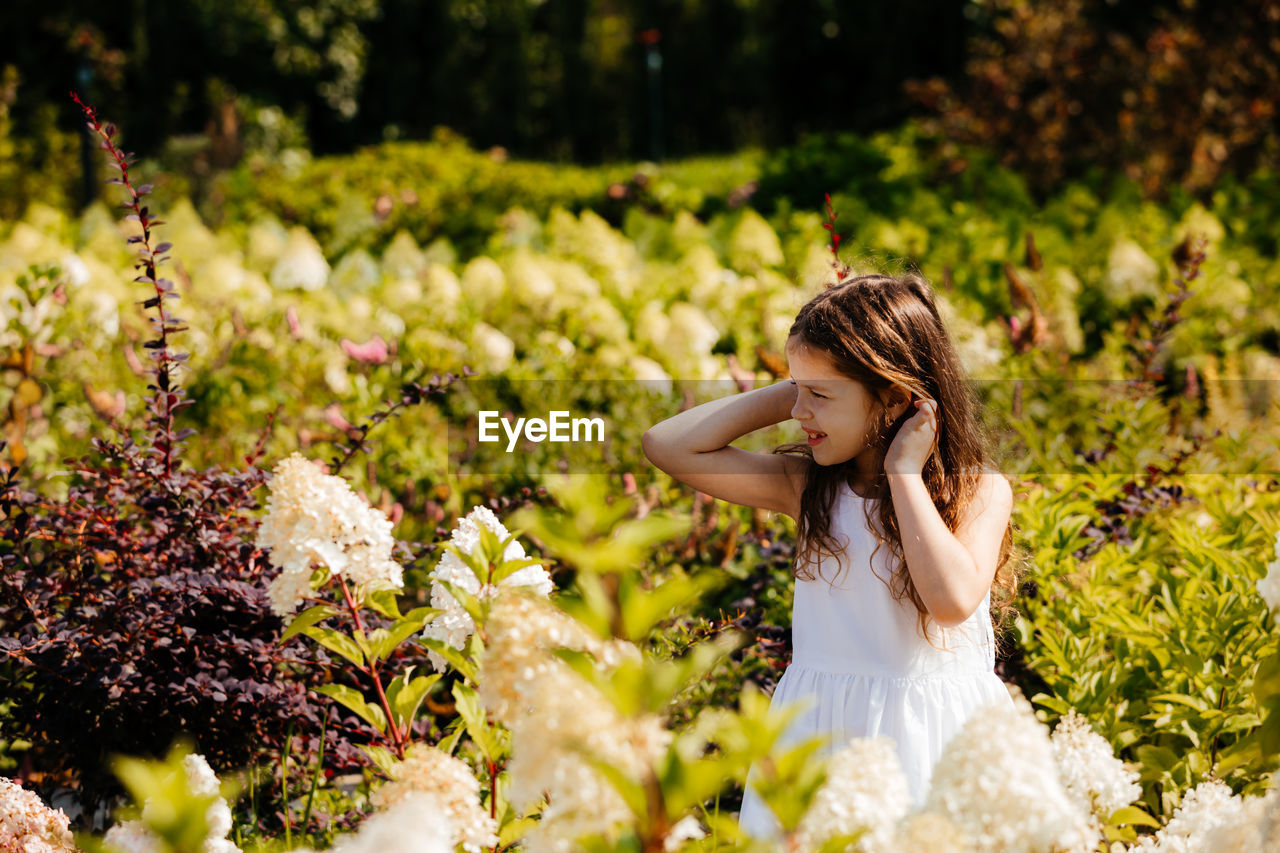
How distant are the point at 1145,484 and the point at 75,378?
3481 millimetres

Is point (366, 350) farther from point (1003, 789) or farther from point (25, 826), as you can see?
point (1003, 789)

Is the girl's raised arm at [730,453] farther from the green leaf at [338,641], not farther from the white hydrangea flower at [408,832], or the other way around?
the white hydrangea flower at [408,832]

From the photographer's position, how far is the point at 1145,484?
2832 millimetres

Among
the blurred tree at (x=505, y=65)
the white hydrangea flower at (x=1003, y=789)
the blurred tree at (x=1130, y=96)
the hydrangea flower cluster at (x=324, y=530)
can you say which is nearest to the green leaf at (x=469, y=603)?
the hydrangea flower cluster at (x=324, y=530)

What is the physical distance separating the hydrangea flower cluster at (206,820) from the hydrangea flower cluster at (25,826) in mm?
198

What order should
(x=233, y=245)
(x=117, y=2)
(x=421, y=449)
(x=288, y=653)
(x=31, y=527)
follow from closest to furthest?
(x=288, y=653) < (x=31, y=527) < (x=421, y=449) < (x=233, y=245) < (x=117, y=2)

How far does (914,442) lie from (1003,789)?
34.1 inches

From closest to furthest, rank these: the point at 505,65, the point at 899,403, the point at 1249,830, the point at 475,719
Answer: the point at 1249,830 → the point at 475,719 → the point at 899,403 → the point at 505,65

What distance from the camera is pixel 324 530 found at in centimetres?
144

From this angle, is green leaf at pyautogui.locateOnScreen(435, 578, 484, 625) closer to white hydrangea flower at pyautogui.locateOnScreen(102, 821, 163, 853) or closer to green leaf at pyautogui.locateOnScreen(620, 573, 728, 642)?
green leaf at pyautogui.locateOnScreen(620, 573, 728, 642)

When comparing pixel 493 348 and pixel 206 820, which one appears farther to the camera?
pixel 493 348

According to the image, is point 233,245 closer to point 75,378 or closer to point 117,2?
point 75,378

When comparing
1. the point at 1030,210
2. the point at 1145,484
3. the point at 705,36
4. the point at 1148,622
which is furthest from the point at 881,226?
the point at 705,36

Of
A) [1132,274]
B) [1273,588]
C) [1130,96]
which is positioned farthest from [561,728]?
[1130,96]
